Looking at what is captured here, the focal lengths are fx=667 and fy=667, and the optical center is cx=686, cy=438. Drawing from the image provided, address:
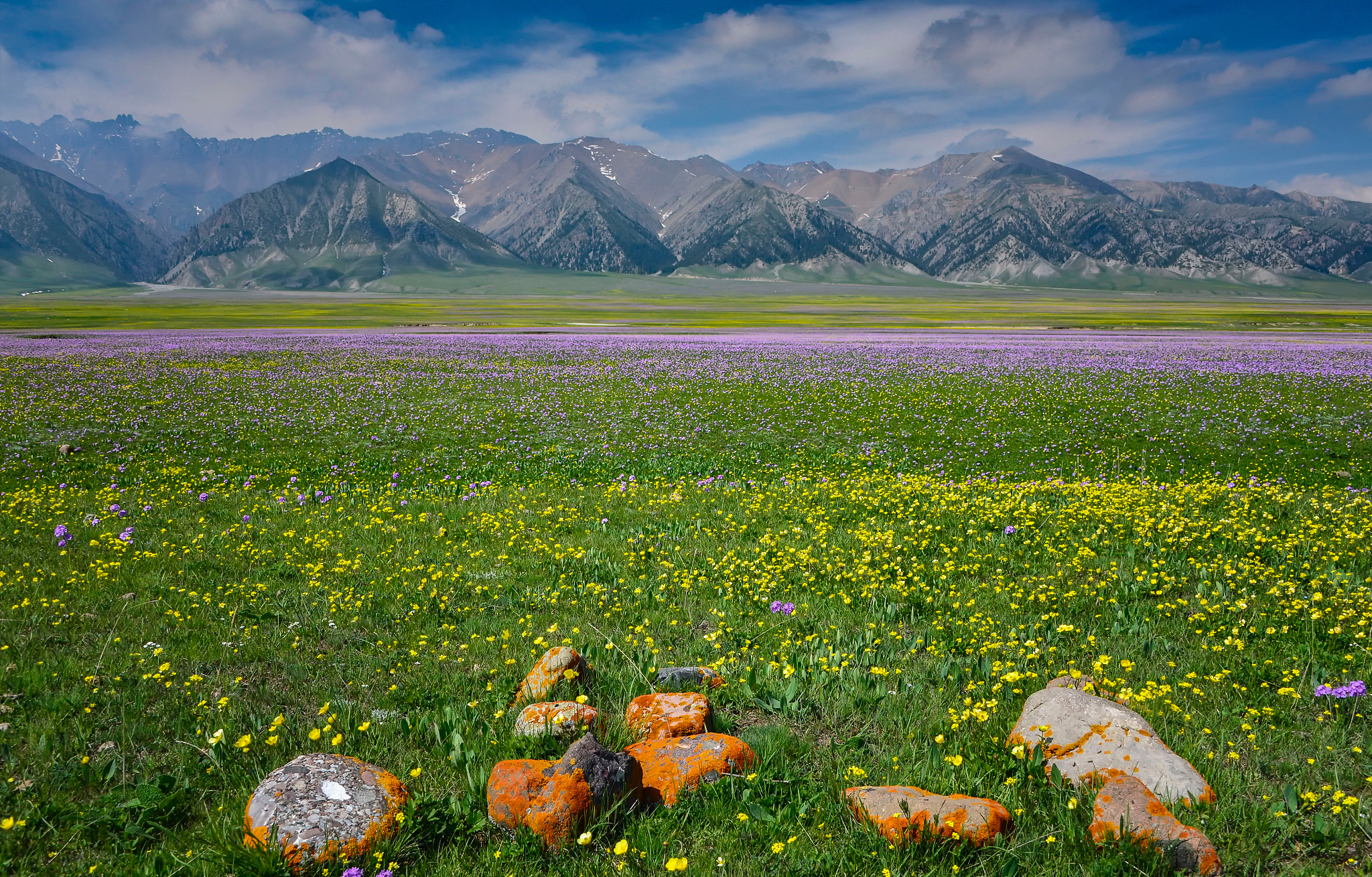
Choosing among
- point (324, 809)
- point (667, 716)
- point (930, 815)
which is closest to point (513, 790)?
point (324, 809)

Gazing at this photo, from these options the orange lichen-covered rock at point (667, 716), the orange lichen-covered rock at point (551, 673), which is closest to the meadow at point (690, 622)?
the orange lichen-covered rock at point (551, 673)

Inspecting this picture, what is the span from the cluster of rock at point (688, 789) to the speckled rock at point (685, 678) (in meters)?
0.86

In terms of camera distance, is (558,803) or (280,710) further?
(280,710)

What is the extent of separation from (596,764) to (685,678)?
206 cm

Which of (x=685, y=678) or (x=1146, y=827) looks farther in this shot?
(x=685, y=678)

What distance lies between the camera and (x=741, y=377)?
34031 millimetres

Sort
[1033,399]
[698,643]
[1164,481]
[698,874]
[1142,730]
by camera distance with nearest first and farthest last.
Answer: [698,874] → [1142,730] → [698,643] → [1164,481] → [1033,399]

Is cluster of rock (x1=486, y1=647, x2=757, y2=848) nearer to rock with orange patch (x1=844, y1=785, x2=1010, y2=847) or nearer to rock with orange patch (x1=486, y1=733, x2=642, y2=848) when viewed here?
rock with orange patch (x1=486, y1=733, x2=642, y2=848)

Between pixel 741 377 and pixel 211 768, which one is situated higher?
pixel 741 377

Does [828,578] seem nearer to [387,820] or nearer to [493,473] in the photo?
[387,820]

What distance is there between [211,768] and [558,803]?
2980 millimetres

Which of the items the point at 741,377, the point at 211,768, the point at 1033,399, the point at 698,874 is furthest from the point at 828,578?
the point at 741,377

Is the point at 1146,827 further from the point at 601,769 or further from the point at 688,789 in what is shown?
the point at 601,769

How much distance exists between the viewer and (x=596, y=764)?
465 cm
